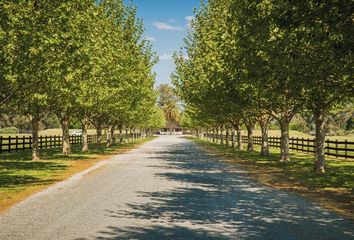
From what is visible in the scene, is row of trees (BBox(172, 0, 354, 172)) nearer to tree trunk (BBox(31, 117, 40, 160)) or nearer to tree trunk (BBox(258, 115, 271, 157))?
tree trunk (BBox(258, 115, 271, 157))

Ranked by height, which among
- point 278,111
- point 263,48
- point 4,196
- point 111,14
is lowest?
point 4,196

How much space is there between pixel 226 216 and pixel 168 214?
1.43 m

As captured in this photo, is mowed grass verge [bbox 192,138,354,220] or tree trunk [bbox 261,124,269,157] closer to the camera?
mowed grass verge [bbox 192,138,354,220]

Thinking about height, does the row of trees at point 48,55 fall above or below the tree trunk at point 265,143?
above

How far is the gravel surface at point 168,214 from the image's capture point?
8680 millimetres

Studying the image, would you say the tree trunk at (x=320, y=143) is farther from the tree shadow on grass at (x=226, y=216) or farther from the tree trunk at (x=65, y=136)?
the tree trunk at (x=65, y=136)

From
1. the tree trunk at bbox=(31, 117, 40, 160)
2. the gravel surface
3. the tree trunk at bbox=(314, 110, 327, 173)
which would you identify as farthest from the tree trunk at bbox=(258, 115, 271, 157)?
the gravel surface

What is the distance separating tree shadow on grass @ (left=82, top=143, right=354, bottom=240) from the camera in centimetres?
864

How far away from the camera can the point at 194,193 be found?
14.3 m

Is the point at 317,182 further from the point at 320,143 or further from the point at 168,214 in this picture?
the point at 168,214

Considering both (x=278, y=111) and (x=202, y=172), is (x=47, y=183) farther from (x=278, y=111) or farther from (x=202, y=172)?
(x=278, y=111)

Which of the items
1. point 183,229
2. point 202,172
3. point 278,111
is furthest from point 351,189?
point 278,111

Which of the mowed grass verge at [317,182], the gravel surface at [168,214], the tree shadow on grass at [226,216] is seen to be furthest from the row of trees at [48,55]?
the mowed grass verge at [317,182]

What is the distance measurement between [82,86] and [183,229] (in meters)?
19.0
